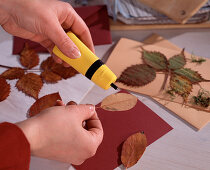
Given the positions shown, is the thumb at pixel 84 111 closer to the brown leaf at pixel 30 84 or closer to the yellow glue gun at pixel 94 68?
the yellow glue gun at pixel 94 68

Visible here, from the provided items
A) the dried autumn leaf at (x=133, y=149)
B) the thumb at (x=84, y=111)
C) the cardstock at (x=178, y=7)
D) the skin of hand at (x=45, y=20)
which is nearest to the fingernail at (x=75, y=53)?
the skin of hand at (x=45, y=20)

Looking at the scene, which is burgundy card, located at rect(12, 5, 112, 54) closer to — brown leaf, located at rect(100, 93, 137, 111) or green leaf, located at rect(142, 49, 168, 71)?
green leaf, located at rect(142, 49, 168, 71)

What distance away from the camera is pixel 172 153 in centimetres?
56

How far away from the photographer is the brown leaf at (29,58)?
762mm

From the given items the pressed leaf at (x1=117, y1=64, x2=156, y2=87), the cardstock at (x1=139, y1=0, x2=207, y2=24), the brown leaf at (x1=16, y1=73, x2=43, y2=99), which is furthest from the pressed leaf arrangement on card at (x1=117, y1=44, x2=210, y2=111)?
the brown leaf at (x1=16, y1=73, x2=43, y2=99)

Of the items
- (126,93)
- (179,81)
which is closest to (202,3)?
(179,81)

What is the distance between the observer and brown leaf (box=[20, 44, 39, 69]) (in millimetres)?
762

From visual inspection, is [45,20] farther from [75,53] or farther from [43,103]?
[43,103]

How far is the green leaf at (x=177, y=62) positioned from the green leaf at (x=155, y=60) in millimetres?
17

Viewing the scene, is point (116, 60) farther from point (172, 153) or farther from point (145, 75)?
point (172, 153)

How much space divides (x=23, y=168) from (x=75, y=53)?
285 mm

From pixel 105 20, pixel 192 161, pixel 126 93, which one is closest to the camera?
pixel 192 161

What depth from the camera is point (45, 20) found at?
60 centimetres

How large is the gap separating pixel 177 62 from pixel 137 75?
0.48ft
